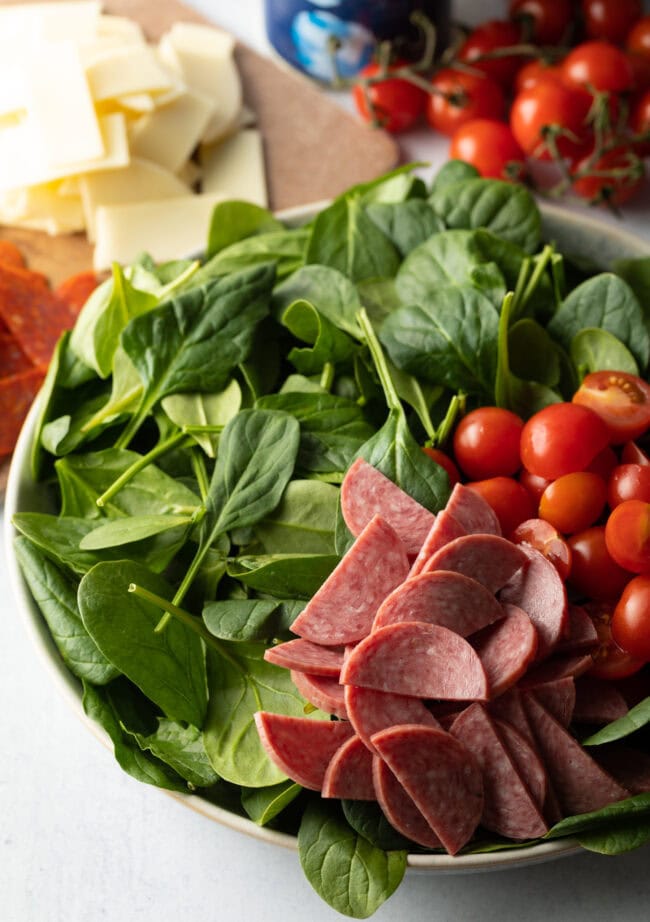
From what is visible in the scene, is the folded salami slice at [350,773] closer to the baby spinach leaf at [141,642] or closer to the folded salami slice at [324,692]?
the folded salami slice at [324,692]

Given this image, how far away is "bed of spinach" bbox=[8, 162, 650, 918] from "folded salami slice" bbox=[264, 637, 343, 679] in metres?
0.06

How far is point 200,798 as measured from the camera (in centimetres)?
95

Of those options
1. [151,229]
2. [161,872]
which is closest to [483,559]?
[161,872]

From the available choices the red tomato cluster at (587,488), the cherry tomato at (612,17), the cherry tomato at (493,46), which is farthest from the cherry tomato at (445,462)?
the cherry tomato at (612,17)

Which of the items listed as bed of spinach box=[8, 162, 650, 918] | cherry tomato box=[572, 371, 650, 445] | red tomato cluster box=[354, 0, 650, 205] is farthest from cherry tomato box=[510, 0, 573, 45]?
cherry tomato box=[572, 371, 650, 445]

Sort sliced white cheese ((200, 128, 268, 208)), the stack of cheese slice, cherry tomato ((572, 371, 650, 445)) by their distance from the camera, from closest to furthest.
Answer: cherry tomato ((572, 371, 650, 445))
the stack of cheese slice
sliced white cheese ((200, 128, 268, 208))

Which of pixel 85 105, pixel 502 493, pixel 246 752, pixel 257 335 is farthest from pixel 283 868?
pixel 85 105

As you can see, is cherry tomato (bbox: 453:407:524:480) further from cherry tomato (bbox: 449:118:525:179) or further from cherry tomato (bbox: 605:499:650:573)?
cherry tomato (bbox: 449:118:525:179)

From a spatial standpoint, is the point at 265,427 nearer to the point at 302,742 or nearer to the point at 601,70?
the point at 302,742

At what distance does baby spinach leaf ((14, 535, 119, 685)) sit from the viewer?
3.25 feet

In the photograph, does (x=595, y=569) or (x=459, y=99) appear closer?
(x=595, y=569)

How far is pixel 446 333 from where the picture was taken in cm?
113

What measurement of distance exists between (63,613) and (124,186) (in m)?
0.83

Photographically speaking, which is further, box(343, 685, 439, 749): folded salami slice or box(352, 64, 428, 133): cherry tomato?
box(352, 64, 428, 133): cherry tomato
